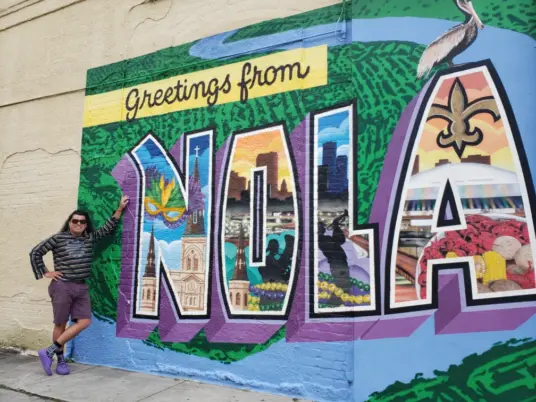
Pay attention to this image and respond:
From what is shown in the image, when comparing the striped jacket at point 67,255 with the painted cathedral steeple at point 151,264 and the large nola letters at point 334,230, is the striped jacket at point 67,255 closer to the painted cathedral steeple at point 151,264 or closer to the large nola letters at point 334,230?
the large nola letters at point 334,230

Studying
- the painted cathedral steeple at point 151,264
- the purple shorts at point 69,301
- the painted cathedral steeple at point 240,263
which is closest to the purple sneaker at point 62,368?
the purple shorts at point 69,301

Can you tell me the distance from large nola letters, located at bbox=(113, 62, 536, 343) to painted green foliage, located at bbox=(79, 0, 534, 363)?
104 mm

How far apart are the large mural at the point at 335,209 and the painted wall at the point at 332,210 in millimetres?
14

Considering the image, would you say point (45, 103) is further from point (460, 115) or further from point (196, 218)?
point (460, 115)

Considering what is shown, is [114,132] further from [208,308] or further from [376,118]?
[376,118]

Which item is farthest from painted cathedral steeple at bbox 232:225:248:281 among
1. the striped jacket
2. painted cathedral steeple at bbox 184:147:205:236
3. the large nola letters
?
the striped jacket

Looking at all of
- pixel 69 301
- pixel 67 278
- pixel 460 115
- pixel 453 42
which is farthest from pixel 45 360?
pixel 453 42

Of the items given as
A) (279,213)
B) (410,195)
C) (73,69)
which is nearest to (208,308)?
(279,213)

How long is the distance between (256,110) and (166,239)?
5.76 feet

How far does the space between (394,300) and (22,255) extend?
16.5ft

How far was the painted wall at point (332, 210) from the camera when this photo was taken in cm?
373

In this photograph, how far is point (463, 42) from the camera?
398 cm

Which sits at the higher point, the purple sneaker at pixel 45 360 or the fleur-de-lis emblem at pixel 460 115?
the fleur-de-lis emblem at pixel 460 115

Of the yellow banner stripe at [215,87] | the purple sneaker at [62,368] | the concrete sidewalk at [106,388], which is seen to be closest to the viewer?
the concrete sidewalk at [106,388]
